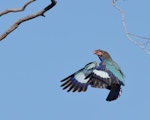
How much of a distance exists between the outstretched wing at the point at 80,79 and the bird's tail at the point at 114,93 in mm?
446

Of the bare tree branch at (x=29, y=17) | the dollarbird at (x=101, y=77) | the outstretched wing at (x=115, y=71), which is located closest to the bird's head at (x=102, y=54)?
the dollarbird at (x=101, y=77)

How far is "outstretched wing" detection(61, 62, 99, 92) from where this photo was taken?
18.3ft

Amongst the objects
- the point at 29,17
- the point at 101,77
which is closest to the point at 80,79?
the point at 101,77

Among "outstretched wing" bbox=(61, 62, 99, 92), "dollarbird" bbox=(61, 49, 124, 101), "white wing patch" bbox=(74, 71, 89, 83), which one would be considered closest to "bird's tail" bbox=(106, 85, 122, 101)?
"dollarbird" bbox=(61, 49, 124, 101)

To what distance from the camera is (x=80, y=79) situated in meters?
5.95

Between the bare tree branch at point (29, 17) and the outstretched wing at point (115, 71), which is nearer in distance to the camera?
the bare tree branch at point (29, 17)

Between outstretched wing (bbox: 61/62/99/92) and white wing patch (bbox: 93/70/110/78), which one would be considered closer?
white wing patch (bbox: 93/70/110/78)

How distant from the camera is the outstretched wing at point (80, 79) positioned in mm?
5590

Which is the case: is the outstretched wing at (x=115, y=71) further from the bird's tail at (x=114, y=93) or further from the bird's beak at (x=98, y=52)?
the bird's beak at (x=98, y=52)

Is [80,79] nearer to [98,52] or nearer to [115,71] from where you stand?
[98,52]

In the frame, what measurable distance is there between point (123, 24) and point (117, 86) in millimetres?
1683

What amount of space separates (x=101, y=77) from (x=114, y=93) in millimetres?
334

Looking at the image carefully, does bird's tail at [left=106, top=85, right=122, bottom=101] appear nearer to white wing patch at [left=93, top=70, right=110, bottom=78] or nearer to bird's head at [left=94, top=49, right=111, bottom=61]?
white wing patch at [left=93, top=70, right=110, bottom=78]

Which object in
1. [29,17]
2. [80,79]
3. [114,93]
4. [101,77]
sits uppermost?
[80,79]
